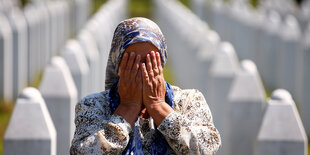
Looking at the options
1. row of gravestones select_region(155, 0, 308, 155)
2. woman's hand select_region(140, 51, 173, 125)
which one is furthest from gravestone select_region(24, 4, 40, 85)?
woman's hand select_region(140, 51, 173, 125)

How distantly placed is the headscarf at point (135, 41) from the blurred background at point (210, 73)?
0.90 metres

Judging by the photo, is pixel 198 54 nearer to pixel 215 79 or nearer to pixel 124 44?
pixel 215 79

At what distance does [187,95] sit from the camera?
357 centimetres

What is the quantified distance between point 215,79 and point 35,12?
8509 millimetres

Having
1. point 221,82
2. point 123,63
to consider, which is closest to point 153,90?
point 123,63

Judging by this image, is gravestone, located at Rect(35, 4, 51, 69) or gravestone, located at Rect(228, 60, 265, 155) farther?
gravestone, located at Rect(35, 4, 51, 69)

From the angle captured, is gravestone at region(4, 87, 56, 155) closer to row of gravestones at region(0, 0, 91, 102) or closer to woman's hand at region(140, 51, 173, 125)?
woman's hand at region(140, 51, 173, 125)

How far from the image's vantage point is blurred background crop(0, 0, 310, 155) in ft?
14.4

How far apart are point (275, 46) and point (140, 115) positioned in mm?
10291

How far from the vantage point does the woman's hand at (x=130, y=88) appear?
334cm

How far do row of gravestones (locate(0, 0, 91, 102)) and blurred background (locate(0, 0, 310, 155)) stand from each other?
0.06 ft

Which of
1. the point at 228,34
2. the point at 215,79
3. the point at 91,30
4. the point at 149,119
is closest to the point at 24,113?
the point at 149,119

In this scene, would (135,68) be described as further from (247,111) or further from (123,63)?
(247,111)

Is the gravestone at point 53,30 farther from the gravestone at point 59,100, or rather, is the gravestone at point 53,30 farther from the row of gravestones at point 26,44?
the gravestone at point 59,100
